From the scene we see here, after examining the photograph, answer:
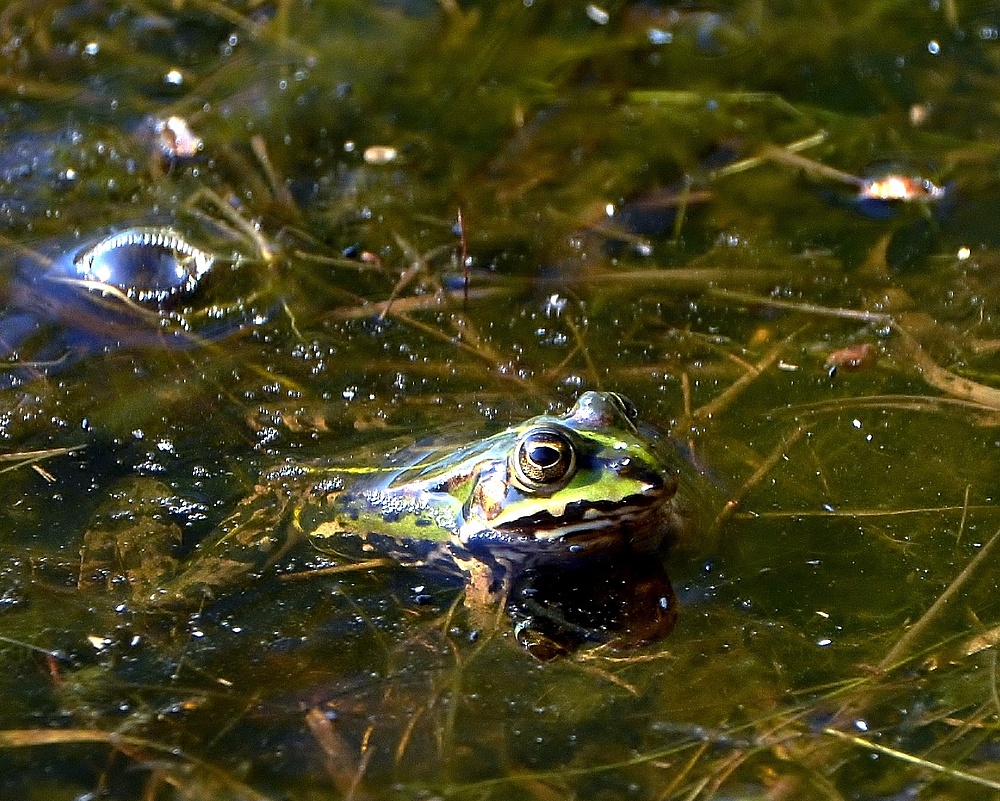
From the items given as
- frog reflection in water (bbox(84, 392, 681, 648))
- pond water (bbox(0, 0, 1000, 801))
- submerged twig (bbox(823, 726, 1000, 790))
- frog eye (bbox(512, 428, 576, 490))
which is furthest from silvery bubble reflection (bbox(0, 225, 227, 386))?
submerged twig (bbox(823, 726, 1000, 790))

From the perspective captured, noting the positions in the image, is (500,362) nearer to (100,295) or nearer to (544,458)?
(544,458)

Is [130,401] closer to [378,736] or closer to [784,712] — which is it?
[378,736]

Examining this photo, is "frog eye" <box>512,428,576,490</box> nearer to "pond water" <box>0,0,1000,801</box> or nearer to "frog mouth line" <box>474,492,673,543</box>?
"frog mouth line" <box>474,492,673,543</box>

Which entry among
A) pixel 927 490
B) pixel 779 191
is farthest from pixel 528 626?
pixel 779 191

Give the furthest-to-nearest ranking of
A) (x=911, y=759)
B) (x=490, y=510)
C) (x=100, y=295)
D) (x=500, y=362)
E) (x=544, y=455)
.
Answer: (x=100, y=295)
(x=500, y=362)
(x=490, y=510)
(x=544, y=455)
(x=911, y=759)

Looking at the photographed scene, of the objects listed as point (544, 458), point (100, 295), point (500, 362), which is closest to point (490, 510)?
point (544, 458)

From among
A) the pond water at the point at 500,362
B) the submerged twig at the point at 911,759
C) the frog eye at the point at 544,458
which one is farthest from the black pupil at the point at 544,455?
Result: the submerged twig at the point at 911,759
